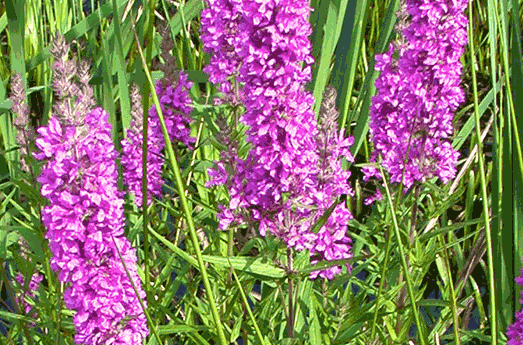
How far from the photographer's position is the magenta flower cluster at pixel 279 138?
2102 mm

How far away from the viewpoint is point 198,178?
12.1 ft

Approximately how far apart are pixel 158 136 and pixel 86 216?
3.60 ft

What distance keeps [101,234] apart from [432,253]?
4.96 feet

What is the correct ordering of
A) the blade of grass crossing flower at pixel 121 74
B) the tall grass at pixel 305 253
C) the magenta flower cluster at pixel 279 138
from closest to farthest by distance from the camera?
1. the tall grass at pixel 305 253
2. the magenta flower cluster at pixel 279 138
3. the blade of grass crossing flower at pixel 121 74

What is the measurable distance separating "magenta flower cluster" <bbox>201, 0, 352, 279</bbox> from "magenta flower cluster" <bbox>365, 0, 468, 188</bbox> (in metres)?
0.63

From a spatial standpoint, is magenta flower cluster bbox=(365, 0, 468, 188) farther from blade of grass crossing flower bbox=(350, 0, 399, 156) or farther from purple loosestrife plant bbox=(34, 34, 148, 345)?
purple loosestrife plant bbox=(34, 34, 148, 345)

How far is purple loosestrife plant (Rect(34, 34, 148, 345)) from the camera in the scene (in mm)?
1830

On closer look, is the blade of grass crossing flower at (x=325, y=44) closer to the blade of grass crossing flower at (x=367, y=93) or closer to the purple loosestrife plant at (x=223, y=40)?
the blade of grass crossing flower at (x=367, y=93)

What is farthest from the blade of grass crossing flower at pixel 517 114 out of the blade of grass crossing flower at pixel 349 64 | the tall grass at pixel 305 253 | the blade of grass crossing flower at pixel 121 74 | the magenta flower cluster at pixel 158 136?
the magenta flower cluster at pixel 158 136

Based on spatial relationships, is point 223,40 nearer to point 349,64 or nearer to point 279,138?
point 349,64

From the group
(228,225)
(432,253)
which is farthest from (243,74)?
(432,253)

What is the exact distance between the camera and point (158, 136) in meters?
2.97

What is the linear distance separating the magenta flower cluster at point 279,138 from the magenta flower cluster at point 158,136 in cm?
69

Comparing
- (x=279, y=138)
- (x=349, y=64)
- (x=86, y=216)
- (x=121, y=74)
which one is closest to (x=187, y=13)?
(x=121, y=74)
